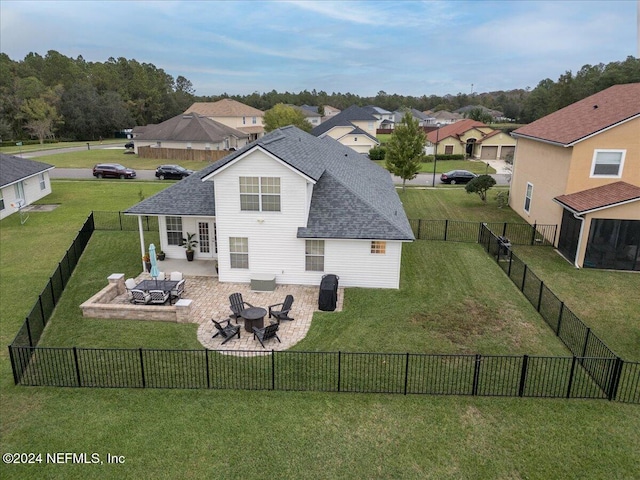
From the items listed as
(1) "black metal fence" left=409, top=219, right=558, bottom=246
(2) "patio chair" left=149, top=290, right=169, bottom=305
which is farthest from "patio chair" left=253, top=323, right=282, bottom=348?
(1) "black metal fence" left=409, top=219, right=558, bottom=246

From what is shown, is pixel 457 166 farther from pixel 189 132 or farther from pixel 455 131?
pixel 189 132

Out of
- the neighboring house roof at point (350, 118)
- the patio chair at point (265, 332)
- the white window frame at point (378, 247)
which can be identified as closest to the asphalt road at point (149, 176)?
the neighboring house roof at point (350, 118)

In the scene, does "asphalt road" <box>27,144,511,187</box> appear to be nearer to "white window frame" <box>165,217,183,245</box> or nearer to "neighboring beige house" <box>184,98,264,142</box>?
"white window frame" <box>165,217,183,245</box>

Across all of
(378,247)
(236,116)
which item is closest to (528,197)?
(378,247)

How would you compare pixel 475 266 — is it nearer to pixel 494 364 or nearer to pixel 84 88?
pixel 494 364

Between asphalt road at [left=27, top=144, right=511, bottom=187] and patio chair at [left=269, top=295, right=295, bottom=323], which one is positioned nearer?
patio chair at [left=269, top=295, right=295, bottom=323]

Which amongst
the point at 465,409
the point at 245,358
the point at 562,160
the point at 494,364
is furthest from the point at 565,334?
the point at 562,160

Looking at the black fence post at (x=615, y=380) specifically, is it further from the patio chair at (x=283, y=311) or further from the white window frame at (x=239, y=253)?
the white window frame at (x=239, y=253)
